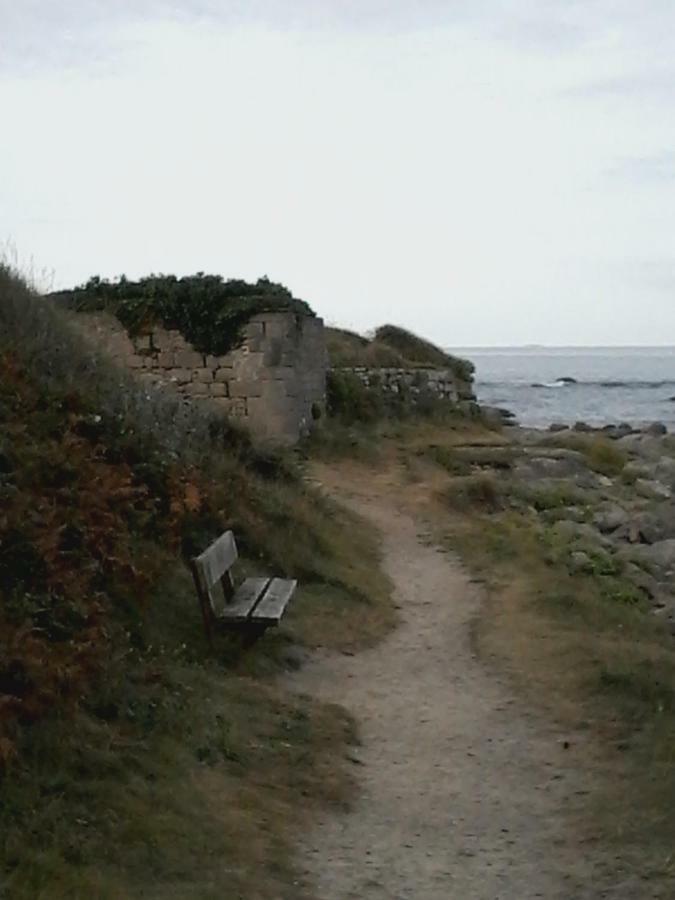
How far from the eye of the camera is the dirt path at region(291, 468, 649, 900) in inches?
208

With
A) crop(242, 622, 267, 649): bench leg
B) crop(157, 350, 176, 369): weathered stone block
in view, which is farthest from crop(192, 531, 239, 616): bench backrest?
crop(157, 350, 176, 369): weathered stone block

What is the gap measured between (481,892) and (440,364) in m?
24.2

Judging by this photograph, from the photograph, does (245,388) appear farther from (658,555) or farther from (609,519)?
(658,555)

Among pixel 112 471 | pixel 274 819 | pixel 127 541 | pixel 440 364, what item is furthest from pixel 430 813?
pixel 440 364

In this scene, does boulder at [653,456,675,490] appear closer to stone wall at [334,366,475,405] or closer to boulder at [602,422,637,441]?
boulder at [602,422,637,441]

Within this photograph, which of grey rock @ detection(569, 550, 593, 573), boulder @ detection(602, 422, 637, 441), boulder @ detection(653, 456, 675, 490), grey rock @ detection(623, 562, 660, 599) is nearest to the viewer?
grey rock @ detection(569, 550, 593, 573)

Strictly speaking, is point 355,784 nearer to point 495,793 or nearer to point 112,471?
point 495,793

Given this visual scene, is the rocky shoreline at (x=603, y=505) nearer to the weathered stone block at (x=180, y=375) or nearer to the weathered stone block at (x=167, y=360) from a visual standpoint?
the weathered stone block at (x=180, y=375)

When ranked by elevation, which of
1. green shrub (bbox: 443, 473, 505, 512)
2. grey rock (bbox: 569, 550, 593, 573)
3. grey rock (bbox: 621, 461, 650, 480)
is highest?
green shrub (bbox: 443, 473, 505, 512)

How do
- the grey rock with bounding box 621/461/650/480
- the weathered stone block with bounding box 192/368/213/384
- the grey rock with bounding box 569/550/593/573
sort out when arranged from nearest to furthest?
the grey rock with bounding box 569/550/593/573 < the weathered stone block with bounding box 192/368/213/384 < the grey rock with bounding box 621/461/650/480

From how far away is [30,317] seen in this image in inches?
406

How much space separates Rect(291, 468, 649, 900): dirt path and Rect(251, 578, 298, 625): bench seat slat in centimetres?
51

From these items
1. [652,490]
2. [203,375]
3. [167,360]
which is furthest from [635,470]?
[167,360]

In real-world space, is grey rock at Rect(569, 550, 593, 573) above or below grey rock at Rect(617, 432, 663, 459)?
below
